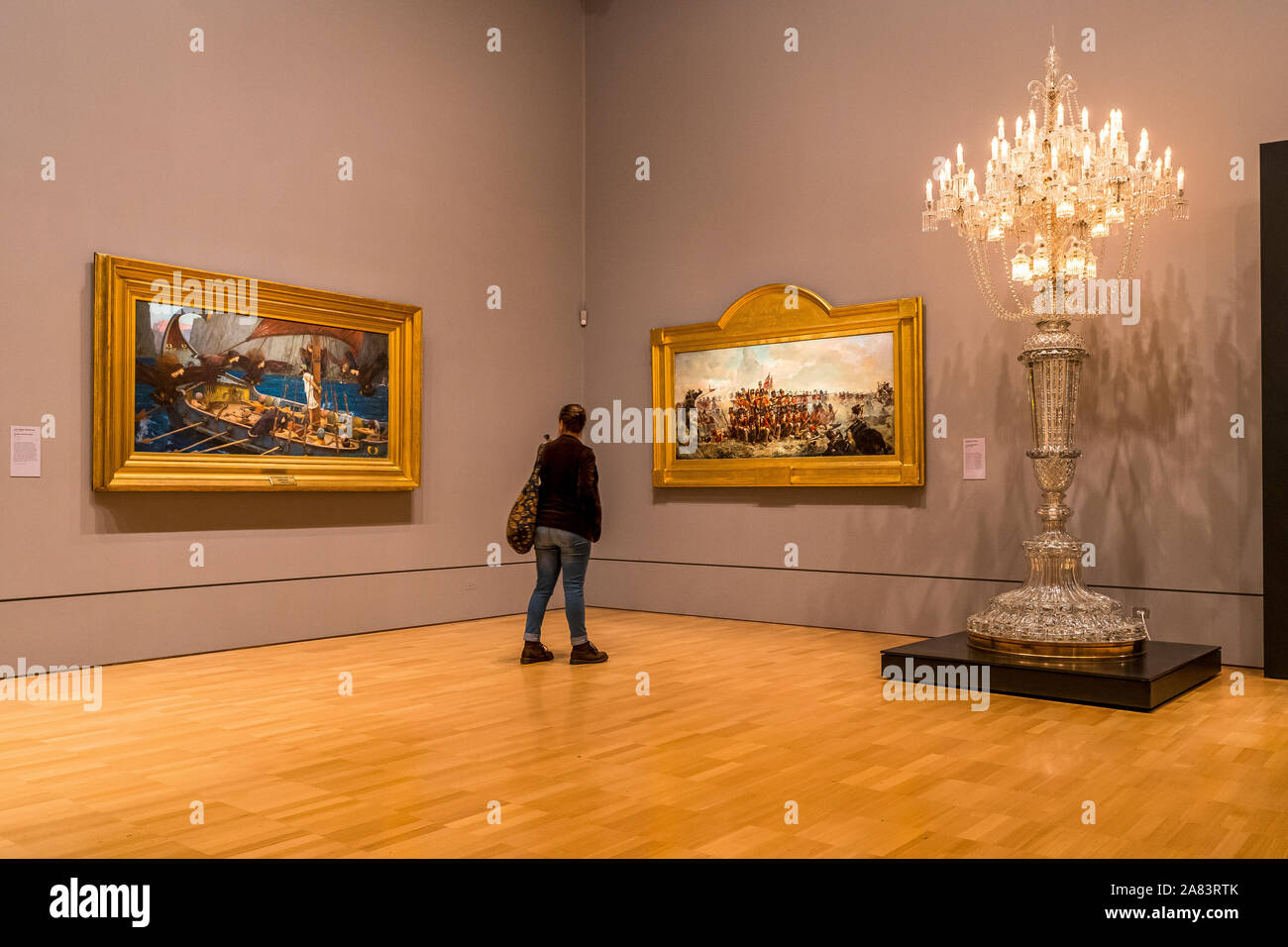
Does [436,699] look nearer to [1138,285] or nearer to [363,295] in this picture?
[363,295]

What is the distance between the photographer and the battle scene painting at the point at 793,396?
36.7ft

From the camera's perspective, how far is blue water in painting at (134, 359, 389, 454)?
30.3ft

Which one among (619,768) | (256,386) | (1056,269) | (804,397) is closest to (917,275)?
(804,397)

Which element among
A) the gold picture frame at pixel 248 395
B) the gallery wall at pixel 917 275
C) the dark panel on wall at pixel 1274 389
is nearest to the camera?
the dark panel on wall at pixel 1274 389

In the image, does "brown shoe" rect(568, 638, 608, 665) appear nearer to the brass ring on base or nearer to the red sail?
the brass ring on base

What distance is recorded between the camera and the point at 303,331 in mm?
10609

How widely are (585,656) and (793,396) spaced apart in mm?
4387

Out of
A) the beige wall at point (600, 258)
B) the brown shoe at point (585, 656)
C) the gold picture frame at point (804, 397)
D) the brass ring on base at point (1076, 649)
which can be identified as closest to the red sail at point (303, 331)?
the beige wall at point (600, 258)

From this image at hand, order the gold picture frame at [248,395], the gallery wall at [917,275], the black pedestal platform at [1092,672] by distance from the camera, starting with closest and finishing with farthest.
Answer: the black pedestal platform at [1092,672], the gold picture frame at [248,395], the gallery wall at [917,275]

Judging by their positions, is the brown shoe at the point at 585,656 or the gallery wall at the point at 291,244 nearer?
the gallery wall at the point at 291,244

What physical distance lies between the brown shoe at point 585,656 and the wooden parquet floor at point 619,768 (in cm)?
29

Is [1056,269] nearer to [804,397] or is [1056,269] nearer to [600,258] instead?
[804,397]

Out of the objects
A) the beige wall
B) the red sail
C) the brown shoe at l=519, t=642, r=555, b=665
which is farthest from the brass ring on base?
the red sail

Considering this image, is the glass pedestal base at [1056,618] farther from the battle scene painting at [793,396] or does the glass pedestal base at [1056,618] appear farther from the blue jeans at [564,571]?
the blue jeans at [564,571]
